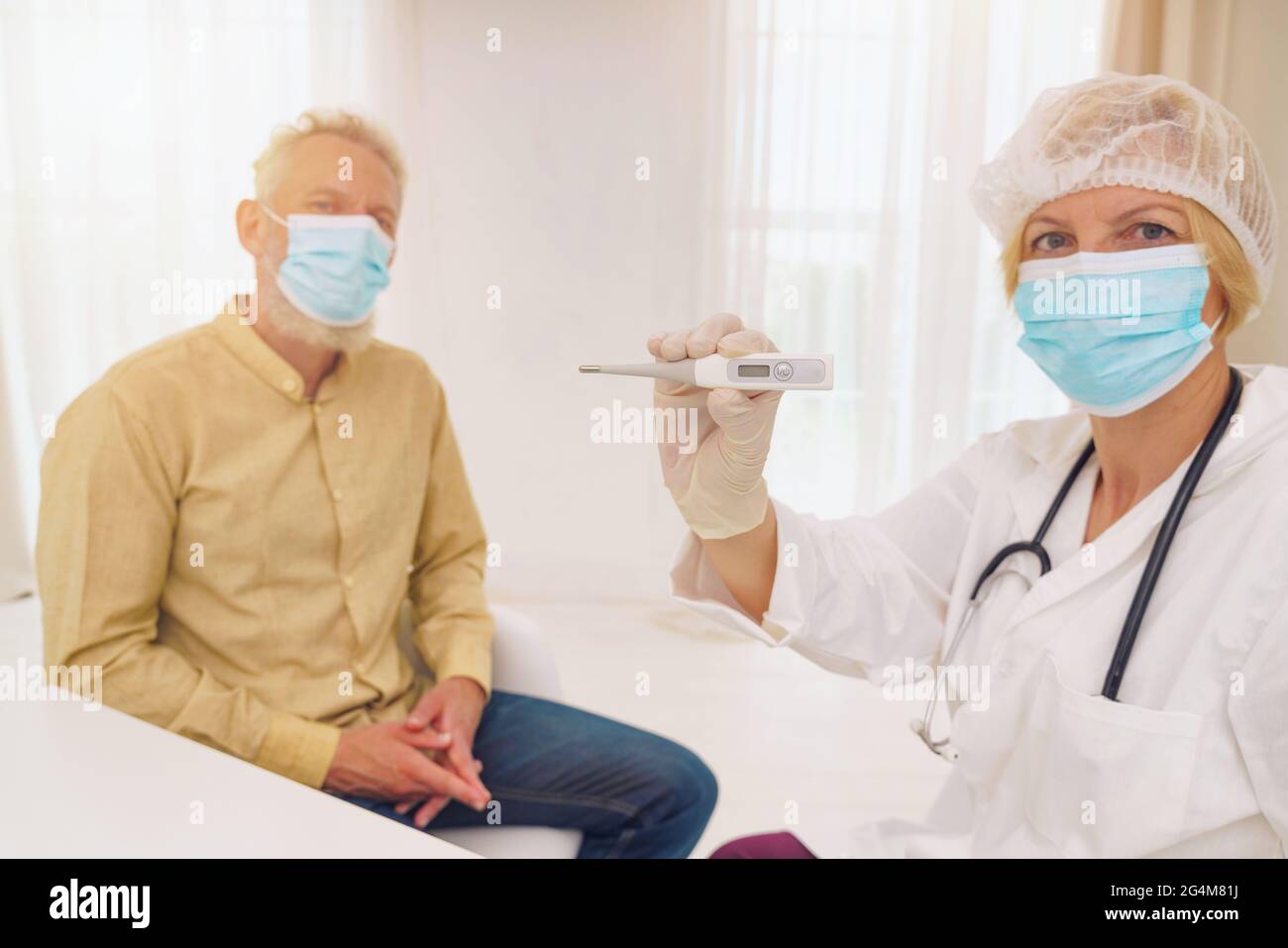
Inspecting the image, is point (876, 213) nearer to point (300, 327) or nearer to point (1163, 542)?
point (300, 327)

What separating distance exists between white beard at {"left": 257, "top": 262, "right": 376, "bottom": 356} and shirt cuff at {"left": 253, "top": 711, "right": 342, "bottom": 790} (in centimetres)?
57

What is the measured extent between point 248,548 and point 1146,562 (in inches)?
43.9

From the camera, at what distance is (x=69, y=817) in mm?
689

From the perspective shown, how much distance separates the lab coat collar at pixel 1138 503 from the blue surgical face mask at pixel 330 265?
1026 millimetres

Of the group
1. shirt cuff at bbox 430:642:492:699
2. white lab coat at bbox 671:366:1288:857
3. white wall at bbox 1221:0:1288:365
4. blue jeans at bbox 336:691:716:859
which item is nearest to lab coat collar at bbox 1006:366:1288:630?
white lab coat at bbox 671:366:1288:857

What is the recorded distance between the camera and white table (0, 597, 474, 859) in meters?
0.65

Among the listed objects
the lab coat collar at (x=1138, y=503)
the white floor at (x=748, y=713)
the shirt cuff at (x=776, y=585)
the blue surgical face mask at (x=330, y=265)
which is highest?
the blue surgical face mask at (x=330, y=265)

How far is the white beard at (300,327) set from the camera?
4.78 feet

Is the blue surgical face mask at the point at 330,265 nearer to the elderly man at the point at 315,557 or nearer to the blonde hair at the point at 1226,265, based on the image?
the elderly man at the point at 315,557

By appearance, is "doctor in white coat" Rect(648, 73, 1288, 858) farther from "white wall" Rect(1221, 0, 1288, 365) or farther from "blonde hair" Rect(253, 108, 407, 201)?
"white wall" Rect(1221, 0, 1288, 365)

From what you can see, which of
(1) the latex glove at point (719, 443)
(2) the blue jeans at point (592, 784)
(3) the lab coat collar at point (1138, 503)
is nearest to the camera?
(1) the latex glove at point (719, 443)

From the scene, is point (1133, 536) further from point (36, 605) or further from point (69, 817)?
point (36, 605)

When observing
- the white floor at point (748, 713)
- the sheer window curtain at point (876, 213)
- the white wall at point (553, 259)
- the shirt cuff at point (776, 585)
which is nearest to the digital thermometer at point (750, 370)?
the shirt cuff at point (776, 585)
